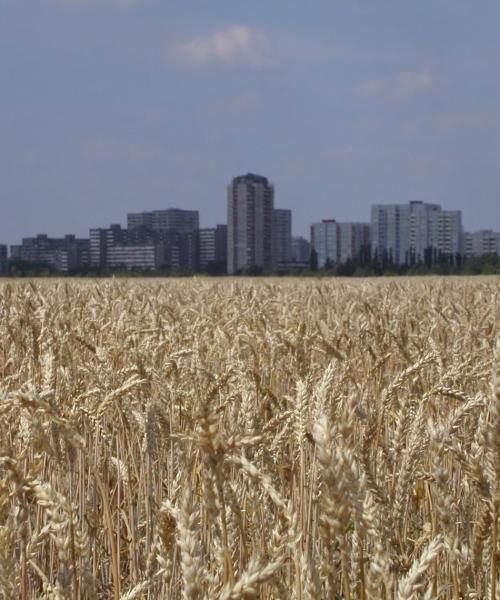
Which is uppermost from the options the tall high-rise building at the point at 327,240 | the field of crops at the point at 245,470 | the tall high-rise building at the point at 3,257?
the tall high-rise building at the point at 327,240

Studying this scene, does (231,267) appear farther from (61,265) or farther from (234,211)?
(61,265)

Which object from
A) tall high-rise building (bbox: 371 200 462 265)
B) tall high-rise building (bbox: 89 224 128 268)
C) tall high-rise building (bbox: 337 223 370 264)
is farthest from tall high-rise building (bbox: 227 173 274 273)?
tall high-rise building (bbox: 371 200 462 265)

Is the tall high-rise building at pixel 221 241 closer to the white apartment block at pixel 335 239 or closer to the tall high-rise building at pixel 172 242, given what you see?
the tall high-rise building at pixel 172 242

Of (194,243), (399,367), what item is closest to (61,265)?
(194,243)

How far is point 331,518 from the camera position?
112cm

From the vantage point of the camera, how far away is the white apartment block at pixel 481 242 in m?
140

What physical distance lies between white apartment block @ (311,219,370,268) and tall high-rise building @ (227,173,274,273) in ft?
34.8

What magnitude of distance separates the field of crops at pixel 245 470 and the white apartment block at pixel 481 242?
13588 centimetres

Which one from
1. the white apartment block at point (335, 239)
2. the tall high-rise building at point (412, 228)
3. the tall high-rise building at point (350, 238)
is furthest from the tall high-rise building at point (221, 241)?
the tall high-rise building at point (412, 228)

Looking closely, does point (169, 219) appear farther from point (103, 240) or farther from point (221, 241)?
point (103, 240)

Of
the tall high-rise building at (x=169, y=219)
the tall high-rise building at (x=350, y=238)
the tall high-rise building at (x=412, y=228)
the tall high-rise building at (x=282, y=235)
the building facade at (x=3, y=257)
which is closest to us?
the building facade at (x=3, y=257)

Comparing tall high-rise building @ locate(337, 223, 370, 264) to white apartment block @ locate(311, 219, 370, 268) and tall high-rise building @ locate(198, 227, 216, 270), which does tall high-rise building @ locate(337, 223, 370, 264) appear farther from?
tall high-rise building @ locate(198, 227, 216, 270)

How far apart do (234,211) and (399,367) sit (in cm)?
13065

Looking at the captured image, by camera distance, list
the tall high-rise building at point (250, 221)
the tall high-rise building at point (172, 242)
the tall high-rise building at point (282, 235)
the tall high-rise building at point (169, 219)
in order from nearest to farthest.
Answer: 1. the tall high-rise building at point (172, 242)
2. the tall high-rise building at point (250, 221)
3. the tall high-rise building at point (282, 235)
4. the tall high-rise building at point (169, 219)
